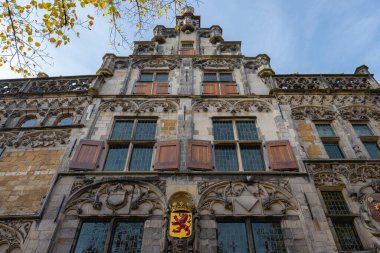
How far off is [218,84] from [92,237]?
325 inches

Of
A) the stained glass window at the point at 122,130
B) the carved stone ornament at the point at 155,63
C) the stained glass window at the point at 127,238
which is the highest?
the carved stone ornament at the point at 155,63

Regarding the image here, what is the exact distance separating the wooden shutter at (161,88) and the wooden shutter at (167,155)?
10.8 ft

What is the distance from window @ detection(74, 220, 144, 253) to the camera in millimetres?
7305

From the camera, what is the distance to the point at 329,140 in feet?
33.9

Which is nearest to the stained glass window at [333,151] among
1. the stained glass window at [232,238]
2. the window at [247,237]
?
the window at [247,237]

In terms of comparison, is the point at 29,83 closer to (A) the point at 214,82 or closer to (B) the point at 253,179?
(A) the point at 214,82

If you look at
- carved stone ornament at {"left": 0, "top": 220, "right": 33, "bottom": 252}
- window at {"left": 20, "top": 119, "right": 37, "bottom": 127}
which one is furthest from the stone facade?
window at {"left": 20, "top": 119, "right": 37, "bottom": 127}

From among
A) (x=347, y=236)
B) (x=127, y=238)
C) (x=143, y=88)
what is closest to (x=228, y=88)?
(x=143, y=88)

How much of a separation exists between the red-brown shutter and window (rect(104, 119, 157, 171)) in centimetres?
40

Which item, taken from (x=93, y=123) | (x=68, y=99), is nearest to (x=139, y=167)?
(x=93, y=123)

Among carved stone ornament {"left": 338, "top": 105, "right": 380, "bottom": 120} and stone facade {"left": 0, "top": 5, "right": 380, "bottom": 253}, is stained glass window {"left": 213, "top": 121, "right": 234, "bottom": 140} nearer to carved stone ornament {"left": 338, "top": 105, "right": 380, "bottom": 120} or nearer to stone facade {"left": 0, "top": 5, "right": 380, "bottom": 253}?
stone facade {"left": 0, "top": 5, "right": 380, "bottom": 253}

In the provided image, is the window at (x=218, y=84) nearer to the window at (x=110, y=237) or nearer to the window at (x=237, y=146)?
the window at (x=237, y=146)

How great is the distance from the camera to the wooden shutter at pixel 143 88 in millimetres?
12547

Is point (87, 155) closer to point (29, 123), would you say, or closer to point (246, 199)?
point (29, 123)
